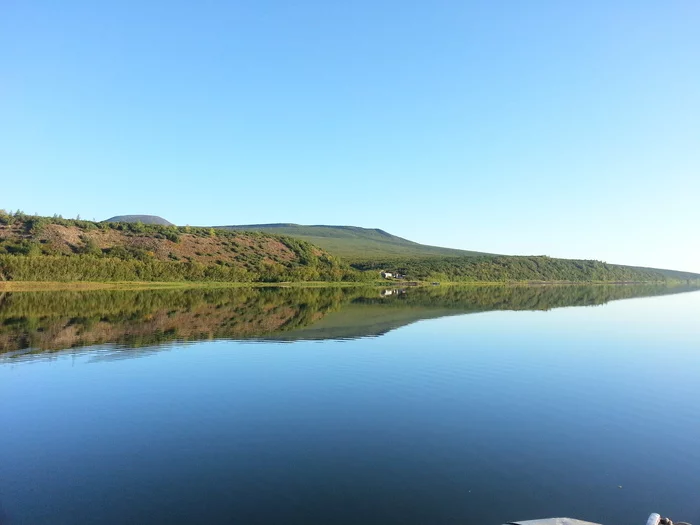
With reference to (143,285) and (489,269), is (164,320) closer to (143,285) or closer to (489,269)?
(143,285)

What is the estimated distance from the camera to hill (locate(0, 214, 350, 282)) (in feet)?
238

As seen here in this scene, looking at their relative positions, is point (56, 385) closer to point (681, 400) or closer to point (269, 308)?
point (681, 400)

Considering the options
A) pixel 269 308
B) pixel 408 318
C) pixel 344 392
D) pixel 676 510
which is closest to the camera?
pixel 676 510

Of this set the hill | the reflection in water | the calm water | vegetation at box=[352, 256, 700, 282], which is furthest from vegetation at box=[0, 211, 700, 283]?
the calm water

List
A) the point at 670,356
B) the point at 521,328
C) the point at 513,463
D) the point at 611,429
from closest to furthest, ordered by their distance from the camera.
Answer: the point at 513,463 < the point at 611,429 < the point at 670,356 < the point at 521,328

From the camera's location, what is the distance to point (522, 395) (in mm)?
18312

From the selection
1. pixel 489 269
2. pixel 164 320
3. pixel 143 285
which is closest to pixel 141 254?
pixel 143 285

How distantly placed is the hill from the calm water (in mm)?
45841

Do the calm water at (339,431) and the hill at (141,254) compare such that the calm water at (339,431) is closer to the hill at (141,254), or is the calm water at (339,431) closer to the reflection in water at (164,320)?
the reflection in water at (164,320)

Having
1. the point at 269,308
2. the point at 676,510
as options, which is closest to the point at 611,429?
the point at 676,510

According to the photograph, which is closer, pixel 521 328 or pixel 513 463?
pixel 513 463

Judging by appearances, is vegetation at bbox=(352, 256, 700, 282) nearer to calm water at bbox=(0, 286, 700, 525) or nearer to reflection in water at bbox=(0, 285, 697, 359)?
reflection in water at bbox=(0, 285, 697, 359)

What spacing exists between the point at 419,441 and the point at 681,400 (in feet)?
36.9

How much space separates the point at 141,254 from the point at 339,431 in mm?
87744
